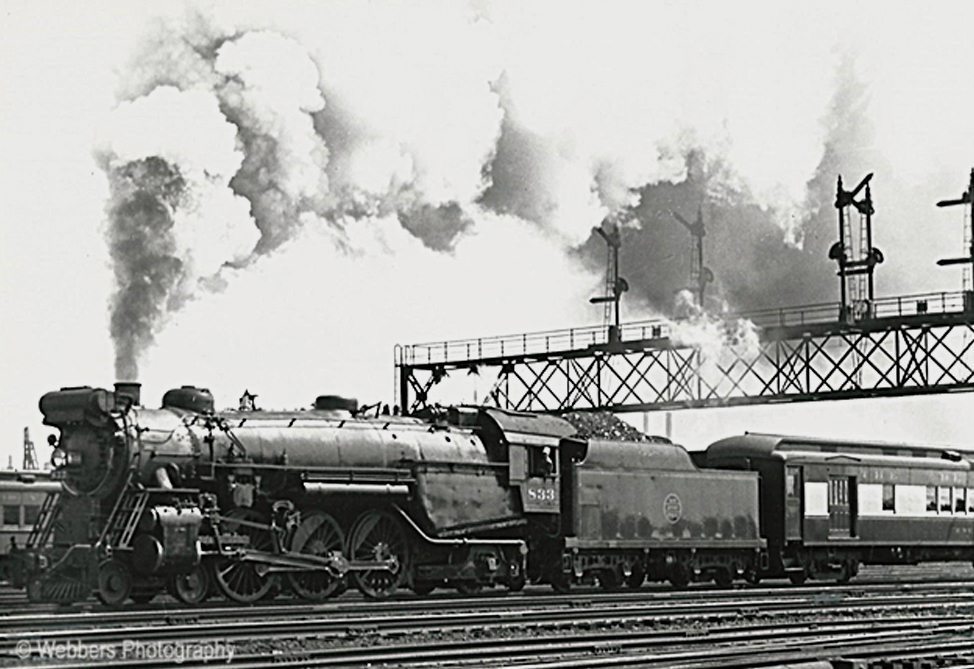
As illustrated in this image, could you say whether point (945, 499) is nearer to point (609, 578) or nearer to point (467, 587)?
point (609, 578)

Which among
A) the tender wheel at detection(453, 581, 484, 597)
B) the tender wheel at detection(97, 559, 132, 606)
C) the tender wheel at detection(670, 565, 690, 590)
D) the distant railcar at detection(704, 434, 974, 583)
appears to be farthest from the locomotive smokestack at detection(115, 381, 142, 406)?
the distant railcar at detection(704, 434, 974, 583)

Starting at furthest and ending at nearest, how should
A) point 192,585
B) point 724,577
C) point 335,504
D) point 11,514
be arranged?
point 11,514, point 724,577, point 335,504, point 192,585

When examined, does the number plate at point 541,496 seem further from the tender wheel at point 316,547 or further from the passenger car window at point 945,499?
the passenger car window at point 945,499

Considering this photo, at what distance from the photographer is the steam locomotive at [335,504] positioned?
72.4 feet

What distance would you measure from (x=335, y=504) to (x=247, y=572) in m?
2.00

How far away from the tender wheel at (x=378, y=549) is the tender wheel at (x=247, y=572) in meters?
1.52

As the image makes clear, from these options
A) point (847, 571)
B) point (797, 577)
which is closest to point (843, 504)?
point (847, 571)

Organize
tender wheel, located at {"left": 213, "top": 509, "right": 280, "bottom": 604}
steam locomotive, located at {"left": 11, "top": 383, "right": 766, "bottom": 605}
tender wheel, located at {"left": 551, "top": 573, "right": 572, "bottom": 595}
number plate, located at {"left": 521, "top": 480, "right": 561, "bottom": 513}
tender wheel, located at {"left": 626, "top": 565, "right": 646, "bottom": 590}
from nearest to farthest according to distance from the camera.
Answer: steam locomotive, located at {"left": 11, "top": 383, "right": 766, "bottom": 605} < tender wheel, located at {"left": 213, "top": 509, "right": 280, "bottom": 604} < number plate, located at {"left": 521, "top": 480, "right": 561, "bottom": 513} < tender wheel, located at {"left": 551, "top": 573, "right": 572, "bottom": 595} < tender wheel, located at {"left": 626, "top": 565, "right": 646, "bottom": 590}

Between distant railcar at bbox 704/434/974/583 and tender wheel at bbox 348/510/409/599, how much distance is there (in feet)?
35.4

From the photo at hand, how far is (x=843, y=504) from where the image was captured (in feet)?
111

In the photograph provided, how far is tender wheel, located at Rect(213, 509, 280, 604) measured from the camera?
22.7 meters

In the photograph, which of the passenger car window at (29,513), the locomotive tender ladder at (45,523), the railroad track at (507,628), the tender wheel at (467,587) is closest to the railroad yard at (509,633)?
the railroad track at (507,628)

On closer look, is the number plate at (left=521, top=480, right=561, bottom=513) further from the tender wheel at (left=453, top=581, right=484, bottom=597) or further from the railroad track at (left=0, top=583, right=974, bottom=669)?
the railroad track at (left=0, top=583, right=974, bottom=669)

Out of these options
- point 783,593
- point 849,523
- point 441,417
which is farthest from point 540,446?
point 849,523
